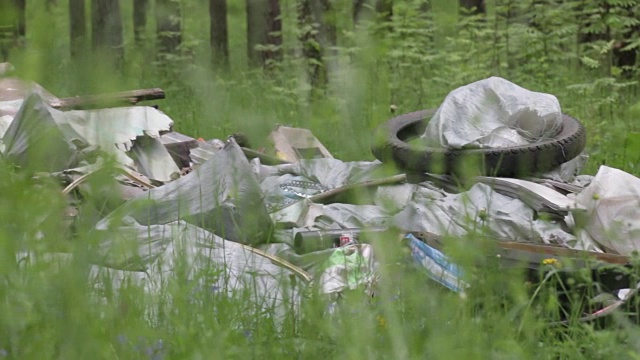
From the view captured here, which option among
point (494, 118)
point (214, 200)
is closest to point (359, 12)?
point (214, 200)

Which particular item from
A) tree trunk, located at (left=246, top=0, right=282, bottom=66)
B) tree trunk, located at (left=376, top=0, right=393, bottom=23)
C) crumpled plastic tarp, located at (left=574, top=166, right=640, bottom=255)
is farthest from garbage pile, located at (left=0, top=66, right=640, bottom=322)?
tree trunk, located at (left=246, top=0, right=282, bottom=66)

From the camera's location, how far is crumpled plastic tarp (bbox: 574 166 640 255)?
181 inches

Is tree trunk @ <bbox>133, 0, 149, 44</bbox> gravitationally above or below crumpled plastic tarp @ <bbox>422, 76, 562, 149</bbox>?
above

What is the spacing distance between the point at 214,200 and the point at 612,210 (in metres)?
1.81

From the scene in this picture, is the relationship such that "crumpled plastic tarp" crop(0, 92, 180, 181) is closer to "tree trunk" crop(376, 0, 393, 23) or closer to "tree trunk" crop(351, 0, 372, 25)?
"tree trunk" crop(351, 0, 372, 25)

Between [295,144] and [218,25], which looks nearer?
[295,144]

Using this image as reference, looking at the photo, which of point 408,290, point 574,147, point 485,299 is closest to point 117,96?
point 408,290

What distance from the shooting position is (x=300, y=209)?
5031mm

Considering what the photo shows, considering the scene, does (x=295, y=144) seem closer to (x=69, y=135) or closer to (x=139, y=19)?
(x=69, y=135)

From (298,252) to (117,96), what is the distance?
268 cm

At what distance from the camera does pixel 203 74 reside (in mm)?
2289

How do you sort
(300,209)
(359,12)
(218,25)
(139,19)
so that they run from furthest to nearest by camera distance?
(139,19), (218,25), (300,209), (359,12)

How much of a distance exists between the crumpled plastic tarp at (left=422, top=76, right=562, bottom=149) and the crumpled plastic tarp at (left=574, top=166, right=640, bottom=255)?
860 millimetres

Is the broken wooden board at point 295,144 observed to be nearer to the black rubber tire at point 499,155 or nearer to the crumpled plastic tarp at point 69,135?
the black rubber tire at point 499,155
